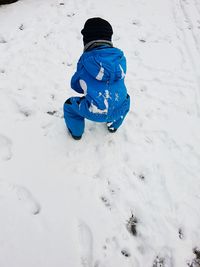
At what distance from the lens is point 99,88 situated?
2.56 metres

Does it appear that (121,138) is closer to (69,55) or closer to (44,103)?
(44,103)

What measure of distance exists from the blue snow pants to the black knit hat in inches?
21.6

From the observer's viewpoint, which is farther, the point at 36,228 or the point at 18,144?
the point at 18,144

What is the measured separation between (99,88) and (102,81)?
7 centimetres

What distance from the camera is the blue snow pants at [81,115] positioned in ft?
8.84

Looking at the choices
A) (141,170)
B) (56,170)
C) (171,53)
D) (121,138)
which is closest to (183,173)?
(141,170)

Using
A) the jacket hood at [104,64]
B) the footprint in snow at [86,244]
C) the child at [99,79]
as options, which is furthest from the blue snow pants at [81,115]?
the footprint in snow at [86,244]

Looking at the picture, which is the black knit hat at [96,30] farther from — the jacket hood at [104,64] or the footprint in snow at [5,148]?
the footprint in snow at [5,148]

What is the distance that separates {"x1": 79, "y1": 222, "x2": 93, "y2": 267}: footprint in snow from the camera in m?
2.25

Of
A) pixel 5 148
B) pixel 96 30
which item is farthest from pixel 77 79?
pixel 5 148

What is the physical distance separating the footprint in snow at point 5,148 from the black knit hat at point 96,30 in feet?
4.12

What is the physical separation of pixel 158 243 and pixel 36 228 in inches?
38.7

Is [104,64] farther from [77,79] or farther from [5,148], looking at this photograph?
[5,148]

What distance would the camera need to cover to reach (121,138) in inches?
124
